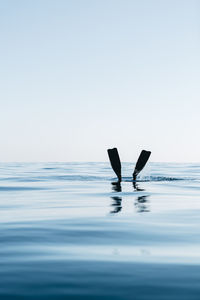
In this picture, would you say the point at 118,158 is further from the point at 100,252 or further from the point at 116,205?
the point at 100,252

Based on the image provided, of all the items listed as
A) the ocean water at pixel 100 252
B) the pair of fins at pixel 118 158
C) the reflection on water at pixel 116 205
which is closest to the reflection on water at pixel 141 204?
the ocean water at pixel 100 252

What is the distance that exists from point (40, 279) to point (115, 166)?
13.6 metres

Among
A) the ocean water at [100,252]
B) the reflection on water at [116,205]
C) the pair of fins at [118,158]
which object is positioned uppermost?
the pair of fins at [118,158]

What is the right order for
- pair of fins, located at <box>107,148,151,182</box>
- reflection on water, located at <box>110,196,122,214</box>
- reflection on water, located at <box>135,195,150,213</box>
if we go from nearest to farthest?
reflection on water, located at <box>110,196,122,214</box> < reflection on water, located at <box>135,195,150,213</box> < pair of fins, located at <box>107,148,151,182</box>

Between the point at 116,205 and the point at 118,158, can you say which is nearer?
the point at 116,205

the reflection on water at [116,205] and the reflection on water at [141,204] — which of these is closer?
the reflection on water at [116,205]

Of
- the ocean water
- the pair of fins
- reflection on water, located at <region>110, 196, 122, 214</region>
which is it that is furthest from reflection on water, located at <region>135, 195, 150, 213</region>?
the pair of fins

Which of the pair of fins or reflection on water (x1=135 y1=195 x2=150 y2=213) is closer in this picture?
reflection on water (x1=135 y1=195 x2=150 y2=213)

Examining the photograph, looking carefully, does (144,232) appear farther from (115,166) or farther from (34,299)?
(115,166)

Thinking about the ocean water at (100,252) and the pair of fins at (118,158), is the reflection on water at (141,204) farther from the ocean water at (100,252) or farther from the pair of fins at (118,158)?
the pair of fins at (118,158)

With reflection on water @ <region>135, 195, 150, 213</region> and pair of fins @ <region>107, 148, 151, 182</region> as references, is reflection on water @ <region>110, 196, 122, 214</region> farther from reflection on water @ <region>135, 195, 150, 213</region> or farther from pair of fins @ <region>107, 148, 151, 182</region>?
pair of fins @ <region>107, 148, 151, 182</region>

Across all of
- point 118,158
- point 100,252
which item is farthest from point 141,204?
point 118,158

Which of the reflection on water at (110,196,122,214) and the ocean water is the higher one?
the reflection on water at (110,196,122,214)

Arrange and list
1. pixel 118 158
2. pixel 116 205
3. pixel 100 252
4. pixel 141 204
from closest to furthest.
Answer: pixel 100 252
pixel 116 205
pixel 141 204
pixel 118 158
